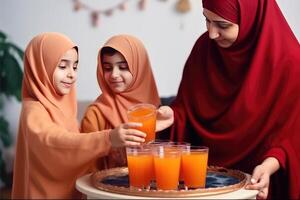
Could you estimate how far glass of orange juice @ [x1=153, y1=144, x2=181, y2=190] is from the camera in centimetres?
146

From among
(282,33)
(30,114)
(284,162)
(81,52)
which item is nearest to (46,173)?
(30,114)

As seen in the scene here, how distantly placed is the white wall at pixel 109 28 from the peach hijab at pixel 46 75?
0.92 metres

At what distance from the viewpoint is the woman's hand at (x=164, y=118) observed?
1.84 meters

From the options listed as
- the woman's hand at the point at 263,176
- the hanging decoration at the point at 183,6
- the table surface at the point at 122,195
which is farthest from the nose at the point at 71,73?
the hanging decoration at the point at 183,6

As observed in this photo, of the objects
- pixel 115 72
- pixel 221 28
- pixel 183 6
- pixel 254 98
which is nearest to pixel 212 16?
pixel 221 28

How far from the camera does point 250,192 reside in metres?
1.48

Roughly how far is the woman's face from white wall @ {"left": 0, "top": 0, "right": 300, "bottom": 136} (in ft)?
3.50

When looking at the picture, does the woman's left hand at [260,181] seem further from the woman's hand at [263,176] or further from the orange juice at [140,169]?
the orange juice at [140,169]

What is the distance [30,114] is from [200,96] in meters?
0.59

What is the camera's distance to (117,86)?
1933 millimetres

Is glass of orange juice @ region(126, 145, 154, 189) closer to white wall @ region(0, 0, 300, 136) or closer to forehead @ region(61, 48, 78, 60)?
forehead @ region(61, 48, 78, 60)

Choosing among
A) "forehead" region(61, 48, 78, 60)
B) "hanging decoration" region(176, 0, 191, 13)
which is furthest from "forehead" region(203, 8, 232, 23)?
"hanging decoration" region(176, 0, 191, 13)

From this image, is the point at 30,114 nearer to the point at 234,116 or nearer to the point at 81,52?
the point at 234,116

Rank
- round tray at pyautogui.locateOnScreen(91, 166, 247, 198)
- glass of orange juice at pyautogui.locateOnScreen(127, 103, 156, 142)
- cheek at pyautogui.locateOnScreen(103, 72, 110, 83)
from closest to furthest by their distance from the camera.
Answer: round tray at pyautogui.locateOnScreen(91, 166, 247, 198)
glass of orange juice at pyautogui.locateOnScreen(127, 103, 156, 142)
cheek at pyautogui.locateOnScreen(103, 72, 110, 83)
